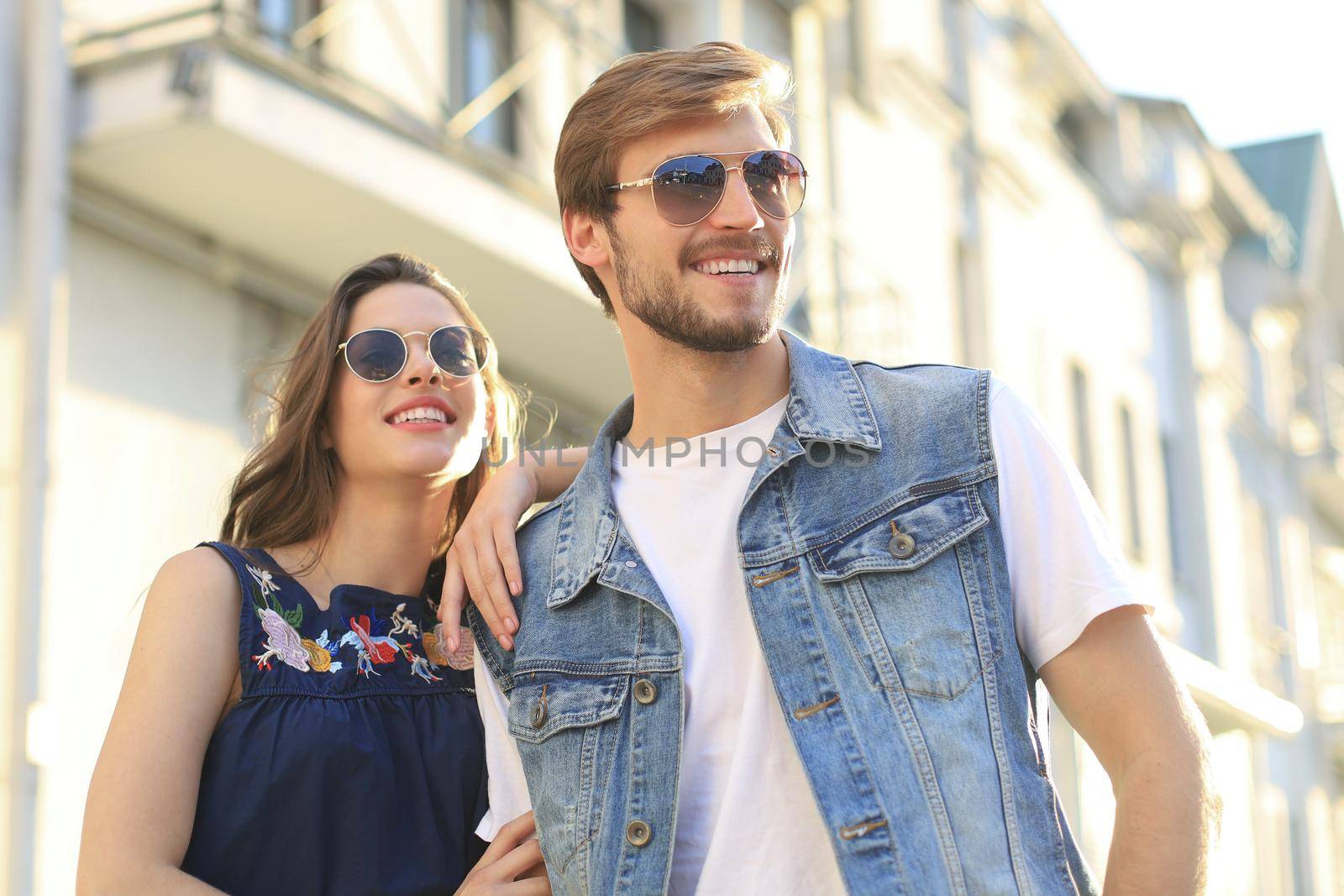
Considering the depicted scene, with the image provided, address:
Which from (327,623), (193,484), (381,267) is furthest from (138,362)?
(327,623)

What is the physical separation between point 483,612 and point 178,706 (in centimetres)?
57

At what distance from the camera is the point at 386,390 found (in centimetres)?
335

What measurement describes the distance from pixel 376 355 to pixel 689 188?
0.90m

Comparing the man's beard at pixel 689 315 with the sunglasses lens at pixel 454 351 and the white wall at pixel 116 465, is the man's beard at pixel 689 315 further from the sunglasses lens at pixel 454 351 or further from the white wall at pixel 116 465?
the white wall at pixel 116 465

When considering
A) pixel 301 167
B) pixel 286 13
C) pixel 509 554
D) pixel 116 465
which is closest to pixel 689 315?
pixel 509 554

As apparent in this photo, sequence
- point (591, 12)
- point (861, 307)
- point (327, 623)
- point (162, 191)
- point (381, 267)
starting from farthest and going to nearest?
point (861, 307)
point (591, 12)
point (162, 191)
point (381, 267)
point (327, 623)

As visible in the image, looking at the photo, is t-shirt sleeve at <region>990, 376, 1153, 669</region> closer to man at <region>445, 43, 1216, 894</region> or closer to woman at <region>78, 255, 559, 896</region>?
man at <region>445, 43, 1216, 894</region>

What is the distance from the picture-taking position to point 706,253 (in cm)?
278

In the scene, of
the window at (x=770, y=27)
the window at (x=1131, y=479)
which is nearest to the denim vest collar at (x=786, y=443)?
the window at (x=770, y=27)

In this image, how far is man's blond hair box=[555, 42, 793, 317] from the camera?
9.37ft

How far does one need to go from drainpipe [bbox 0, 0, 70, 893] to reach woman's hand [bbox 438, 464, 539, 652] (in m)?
3.14

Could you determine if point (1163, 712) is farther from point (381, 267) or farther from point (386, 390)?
point (381, 267)

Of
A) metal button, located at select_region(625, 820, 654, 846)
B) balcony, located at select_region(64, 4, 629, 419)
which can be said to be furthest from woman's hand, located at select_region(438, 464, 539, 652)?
balcony, located at select_region(64, 4, 629, 419)

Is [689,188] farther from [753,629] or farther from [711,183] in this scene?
[753,629]
